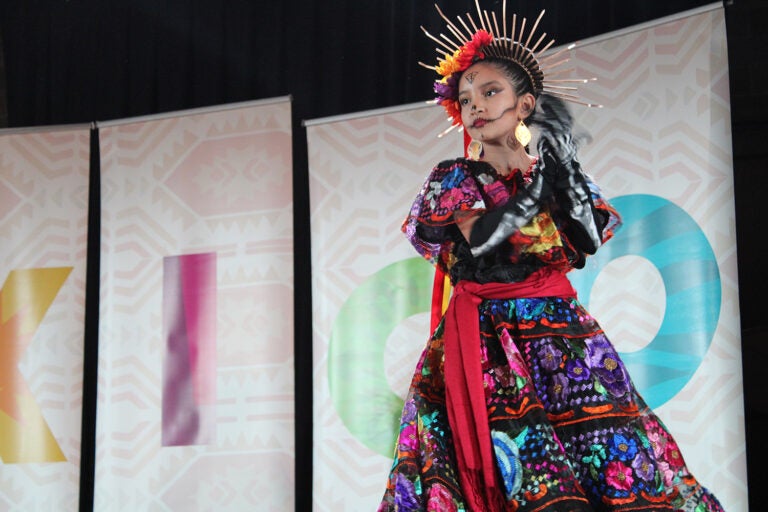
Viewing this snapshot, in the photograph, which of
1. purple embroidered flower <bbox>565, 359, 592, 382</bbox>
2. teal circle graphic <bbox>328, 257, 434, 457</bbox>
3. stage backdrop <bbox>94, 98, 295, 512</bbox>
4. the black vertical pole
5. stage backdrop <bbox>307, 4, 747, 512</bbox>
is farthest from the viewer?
the black vertical pole

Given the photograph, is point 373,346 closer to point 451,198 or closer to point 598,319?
point 598,319

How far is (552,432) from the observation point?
6.75ft

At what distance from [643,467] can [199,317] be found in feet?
8.58

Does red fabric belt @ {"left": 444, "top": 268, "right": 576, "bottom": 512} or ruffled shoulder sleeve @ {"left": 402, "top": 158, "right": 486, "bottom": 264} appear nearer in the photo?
red fabric belt @ {"left": 444, "top": 268, "right": 576, "bottom": 512}

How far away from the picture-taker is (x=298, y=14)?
→ 175 inches

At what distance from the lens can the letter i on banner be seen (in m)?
4.19

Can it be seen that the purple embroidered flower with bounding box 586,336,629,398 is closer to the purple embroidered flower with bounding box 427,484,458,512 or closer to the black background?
the purple embroidered flower with bounding box 427,484,458,512

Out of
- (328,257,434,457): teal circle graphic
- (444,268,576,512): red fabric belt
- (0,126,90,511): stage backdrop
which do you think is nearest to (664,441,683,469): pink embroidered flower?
(444,268,576,512): red fabric belt

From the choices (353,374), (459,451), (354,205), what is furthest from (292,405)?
(459,451)

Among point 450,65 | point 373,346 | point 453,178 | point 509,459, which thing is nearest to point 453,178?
point 453,178

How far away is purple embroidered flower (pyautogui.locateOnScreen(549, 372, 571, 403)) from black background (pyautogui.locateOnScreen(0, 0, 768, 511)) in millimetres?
1635

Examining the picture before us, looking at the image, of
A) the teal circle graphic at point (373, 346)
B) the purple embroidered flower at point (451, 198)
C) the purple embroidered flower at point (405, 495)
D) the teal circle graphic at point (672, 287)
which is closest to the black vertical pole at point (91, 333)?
the teal circle graphic at point (373, 346)

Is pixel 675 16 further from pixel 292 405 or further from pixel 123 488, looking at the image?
pixel 123 488

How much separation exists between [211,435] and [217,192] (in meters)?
1.05
